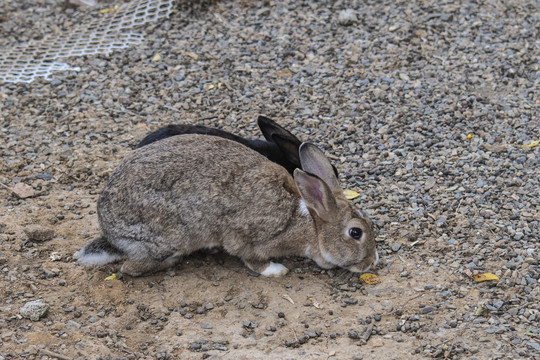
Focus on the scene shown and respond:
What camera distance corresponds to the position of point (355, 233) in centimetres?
577

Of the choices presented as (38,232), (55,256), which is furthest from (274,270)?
(38,232)

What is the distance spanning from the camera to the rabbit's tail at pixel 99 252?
5.88 meters

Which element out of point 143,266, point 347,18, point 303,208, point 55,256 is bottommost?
point 55,256

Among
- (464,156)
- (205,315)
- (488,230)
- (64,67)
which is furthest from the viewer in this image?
(64,67)

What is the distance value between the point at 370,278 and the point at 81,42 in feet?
18.0

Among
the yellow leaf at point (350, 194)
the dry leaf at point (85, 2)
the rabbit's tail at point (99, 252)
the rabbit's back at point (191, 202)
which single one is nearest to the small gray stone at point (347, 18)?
the yellow leaf at point (350, 194)

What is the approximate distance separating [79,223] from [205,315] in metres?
1.72

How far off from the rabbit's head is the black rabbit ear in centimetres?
92

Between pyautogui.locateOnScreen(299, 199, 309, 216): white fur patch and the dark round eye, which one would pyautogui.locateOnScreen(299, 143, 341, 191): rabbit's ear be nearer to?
pyautogui.locateOnScreen(299, 199, 309, 216): white fur patch

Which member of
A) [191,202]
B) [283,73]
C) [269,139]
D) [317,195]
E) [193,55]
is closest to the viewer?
[191,202]

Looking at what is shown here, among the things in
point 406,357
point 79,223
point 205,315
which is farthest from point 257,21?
point 406,357

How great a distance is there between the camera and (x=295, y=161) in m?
6.70

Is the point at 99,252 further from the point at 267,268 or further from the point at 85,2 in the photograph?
the point at 85,2

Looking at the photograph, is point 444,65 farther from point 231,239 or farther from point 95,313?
point 95,313
